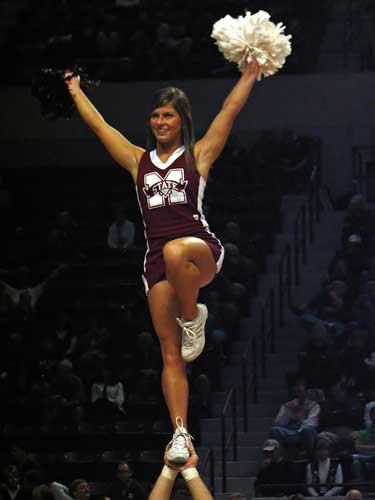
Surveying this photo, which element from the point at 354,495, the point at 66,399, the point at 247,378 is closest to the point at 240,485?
the point at 247,378

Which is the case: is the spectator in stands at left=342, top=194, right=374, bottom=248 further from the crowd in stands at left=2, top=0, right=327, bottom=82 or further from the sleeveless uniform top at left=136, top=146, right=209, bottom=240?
the sleeveless uniform top at left=136, top=146, right=209, bottom=240

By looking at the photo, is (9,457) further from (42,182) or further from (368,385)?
(42,182)

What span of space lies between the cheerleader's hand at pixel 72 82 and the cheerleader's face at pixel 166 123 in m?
0.56

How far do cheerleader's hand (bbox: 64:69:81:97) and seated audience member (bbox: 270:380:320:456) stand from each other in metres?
5.56

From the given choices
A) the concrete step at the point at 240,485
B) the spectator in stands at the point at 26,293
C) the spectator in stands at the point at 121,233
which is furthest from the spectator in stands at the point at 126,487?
the spectator in stands at the point at 121,233

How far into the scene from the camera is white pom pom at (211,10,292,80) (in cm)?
816

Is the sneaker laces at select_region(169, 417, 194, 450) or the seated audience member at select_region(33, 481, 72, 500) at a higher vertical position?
the sneaker laces at select_region(169, 417, 194, 450)

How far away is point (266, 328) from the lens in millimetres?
15797

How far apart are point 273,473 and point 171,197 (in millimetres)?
5363

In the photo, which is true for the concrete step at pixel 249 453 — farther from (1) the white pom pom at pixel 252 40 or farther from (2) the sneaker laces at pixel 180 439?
(1) the white pom pom at pixel 252 40

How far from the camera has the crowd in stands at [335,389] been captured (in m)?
12.8

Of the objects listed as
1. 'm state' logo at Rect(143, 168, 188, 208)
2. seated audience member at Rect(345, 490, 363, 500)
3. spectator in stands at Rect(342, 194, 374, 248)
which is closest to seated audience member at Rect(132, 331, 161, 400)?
spectator in stands at Rect(342, 194, 374, 248)

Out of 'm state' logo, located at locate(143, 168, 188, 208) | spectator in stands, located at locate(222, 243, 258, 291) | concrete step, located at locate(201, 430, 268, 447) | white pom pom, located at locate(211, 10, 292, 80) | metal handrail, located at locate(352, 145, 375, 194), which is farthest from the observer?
metal handrail, located at locate(352, 145, 375, 194)

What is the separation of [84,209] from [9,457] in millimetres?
4554
